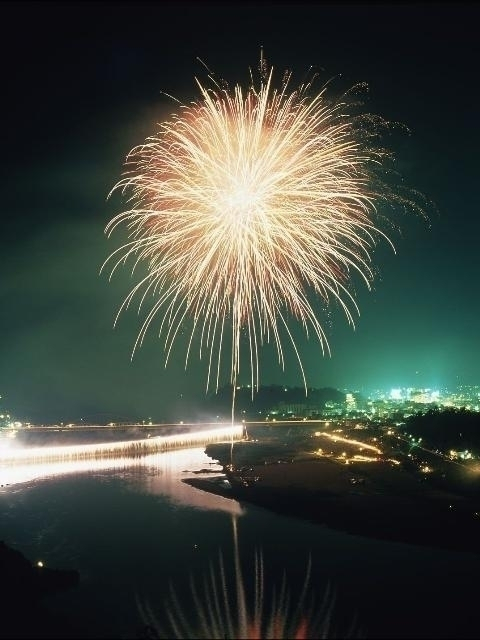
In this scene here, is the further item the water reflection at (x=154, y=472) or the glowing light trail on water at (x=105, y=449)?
the glowing light trail on water at (x=105, y=449)

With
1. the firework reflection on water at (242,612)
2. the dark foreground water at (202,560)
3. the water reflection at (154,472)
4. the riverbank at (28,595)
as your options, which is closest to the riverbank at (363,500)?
the dark foreground water at (202,560)

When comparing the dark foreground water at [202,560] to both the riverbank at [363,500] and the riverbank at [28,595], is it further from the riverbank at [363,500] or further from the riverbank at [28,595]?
the riverbank at [363,500]

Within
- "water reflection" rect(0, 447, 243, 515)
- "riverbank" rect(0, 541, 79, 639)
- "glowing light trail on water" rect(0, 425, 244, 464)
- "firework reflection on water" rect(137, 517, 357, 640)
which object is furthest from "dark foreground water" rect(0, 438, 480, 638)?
"glowing light trail on water" rect(0, 425, 244, 464)

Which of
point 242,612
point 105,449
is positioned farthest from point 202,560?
point 105,449

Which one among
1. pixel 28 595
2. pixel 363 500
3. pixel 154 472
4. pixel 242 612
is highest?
pixel 28 595

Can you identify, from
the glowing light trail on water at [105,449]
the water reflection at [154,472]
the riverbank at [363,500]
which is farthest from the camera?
the glowing light trail on water at [105,449]

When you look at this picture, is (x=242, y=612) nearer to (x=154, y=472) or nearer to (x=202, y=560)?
(x=202, y=560)

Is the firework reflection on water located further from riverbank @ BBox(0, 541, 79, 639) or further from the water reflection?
the water reflection

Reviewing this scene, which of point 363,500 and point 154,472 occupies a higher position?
point 363,500

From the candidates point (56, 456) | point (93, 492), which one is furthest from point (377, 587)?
point (56, 456)
